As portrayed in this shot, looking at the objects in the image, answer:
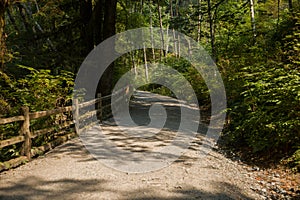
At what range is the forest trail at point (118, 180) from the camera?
4.81 metres

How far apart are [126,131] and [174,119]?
385 cm

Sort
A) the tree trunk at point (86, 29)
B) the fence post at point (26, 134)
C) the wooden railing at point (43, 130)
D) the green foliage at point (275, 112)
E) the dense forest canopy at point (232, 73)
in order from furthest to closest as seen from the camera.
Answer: the tree trunk at point (86, 29)
the dense forest canopy at point (232, 73)
the green foliage at point (275, 112)
the fence post at point (26, 134)
the wooden railing at point (43, 130)

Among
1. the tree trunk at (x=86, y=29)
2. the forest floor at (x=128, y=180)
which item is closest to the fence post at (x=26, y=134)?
the forest floor at (x=128, y=180)

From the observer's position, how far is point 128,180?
542 cm

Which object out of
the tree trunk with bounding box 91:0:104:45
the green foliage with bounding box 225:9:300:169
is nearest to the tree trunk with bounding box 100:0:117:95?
the tree trunk with bounding box 91:0:104:45

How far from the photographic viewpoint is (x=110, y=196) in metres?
Answer: 4.70

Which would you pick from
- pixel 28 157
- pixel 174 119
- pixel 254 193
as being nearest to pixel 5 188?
pixel 28 157

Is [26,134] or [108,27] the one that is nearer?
[26,134]

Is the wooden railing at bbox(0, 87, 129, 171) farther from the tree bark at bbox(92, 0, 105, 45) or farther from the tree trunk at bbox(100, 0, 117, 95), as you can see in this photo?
the tree bark at bbox(92, 0, 105, 45)

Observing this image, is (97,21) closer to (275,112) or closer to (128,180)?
(275,112)

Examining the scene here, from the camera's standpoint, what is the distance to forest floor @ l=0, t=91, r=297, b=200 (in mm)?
4828

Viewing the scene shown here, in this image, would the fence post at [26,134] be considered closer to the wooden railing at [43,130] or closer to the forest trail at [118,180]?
the wooden railing at [43,130]

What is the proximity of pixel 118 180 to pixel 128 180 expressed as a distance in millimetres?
185

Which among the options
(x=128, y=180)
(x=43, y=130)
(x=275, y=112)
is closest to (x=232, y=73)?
(x=275, y=112)
